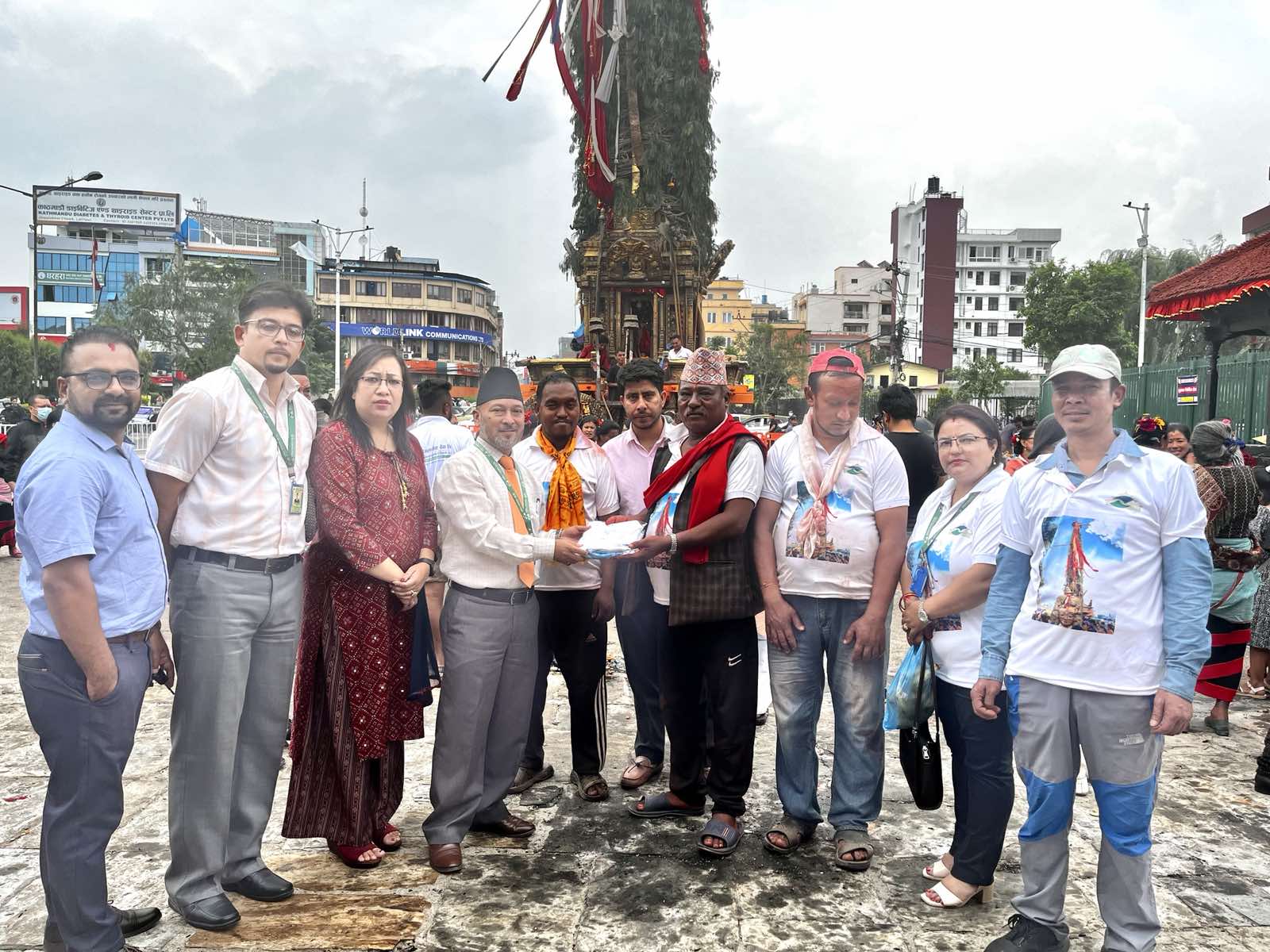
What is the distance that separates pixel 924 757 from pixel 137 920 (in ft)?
8.94

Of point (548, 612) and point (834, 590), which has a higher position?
point (834, 590)

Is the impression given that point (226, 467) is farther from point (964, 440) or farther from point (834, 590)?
point (964, 440)

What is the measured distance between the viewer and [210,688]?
10.1ft

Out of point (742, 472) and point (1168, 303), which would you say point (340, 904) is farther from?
point (1168, 303)

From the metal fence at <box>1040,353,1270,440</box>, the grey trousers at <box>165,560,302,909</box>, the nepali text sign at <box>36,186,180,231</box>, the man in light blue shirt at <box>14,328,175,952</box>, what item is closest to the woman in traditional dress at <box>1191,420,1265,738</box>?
the grey trousers at <box>165,560,302,909</box>

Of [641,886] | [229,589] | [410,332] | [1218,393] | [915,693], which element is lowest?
[641,886]

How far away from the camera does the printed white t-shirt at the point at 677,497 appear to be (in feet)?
12.2

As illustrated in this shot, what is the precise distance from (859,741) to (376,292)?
6725 cm

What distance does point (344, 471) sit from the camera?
343 centimetres

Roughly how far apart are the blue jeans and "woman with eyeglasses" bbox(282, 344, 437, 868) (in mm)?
1491

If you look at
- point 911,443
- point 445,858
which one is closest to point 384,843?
point 445,858

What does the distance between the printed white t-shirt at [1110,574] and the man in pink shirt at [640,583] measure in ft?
6.49

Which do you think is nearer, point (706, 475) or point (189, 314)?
point (706, 475)

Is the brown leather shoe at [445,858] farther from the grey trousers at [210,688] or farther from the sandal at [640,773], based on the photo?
the sandal at [640,773]
